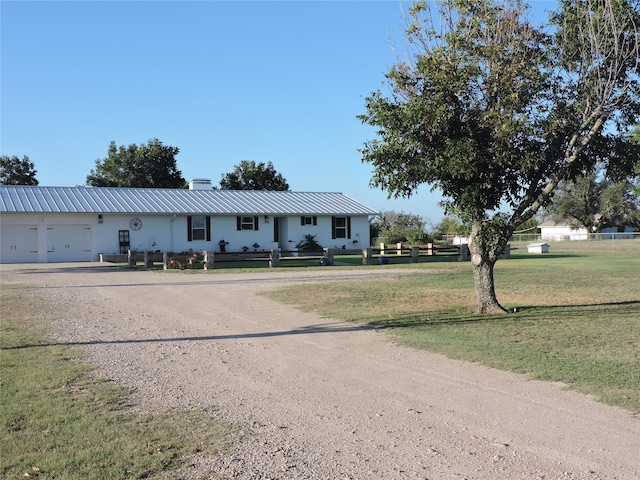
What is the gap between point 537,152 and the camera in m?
12.5

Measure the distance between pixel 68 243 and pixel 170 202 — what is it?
6.40 meters

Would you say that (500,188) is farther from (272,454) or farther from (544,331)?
(272,454)

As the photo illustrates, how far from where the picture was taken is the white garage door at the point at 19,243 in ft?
110

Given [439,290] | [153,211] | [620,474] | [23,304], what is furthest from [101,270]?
[620,474]

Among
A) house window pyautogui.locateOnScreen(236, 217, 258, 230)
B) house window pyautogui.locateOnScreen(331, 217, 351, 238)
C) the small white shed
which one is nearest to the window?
house window pyautogui.locateOnScreen(236, 217, 258, 230)

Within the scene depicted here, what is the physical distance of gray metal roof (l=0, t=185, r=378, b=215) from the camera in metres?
34.9

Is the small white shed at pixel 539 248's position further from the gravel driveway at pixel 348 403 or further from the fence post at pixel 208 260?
the gravel driveway at pixel 348 403

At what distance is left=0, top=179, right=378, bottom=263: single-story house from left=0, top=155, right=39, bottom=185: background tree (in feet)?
66.8

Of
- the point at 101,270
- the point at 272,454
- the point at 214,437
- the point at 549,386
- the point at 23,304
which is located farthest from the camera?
the point at 101,270

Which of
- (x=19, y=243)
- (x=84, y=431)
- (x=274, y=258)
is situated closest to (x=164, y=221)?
(x=19, y=243)

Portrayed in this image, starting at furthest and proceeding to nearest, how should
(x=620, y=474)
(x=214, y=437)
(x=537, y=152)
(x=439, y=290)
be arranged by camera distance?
(x=439, y=290) → (x=537, y=152) → (x=214, y=437) → (x=620, y=474)

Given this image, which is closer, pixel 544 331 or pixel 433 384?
pixel 433 384

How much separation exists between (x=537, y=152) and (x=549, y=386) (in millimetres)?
6508

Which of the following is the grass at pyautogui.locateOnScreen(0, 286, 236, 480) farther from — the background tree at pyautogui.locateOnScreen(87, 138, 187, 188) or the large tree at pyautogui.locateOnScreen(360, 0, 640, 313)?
the background tree at pyautogui.locateOnScreen(87, 138, 187, 188)
